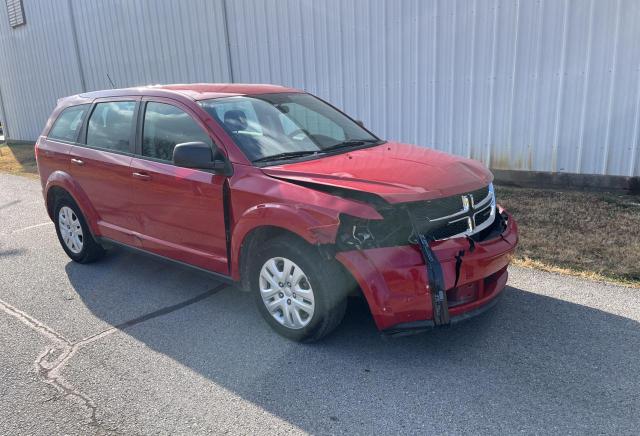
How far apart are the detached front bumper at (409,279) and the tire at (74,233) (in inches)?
129

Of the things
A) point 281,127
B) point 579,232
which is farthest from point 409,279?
point 579,232

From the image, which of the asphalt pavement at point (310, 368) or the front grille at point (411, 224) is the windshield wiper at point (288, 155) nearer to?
the front grille at point (411, 224)

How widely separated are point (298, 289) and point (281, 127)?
1.43 meters

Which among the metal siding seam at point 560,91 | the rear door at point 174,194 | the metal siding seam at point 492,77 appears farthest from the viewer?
the metal siding seam at point 492,77

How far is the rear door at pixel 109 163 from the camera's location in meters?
4.57

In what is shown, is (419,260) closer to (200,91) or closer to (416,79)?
(200,91)

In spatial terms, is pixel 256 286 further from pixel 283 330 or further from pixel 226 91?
pixel 226 91

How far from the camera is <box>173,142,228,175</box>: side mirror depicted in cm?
364

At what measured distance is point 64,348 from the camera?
146 inches

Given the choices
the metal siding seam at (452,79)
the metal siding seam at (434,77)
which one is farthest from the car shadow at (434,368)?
the metal siding seam at (434,77)

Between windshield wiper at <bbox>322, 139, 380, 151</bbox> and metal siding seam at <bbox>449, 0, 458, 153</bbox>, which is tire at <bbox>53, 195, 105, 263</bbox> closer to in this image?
windshield wiper at <bbox>322, 139, 380, 151</bbox>

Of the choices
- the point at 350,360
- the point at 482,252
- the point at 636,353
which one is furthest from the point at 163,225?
the point at 636,353

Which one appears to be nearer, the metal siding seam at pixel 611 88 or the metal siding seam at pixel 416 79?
the metal siding seam at pixel 611 88

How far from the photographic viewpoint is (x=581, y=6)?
638 cm
